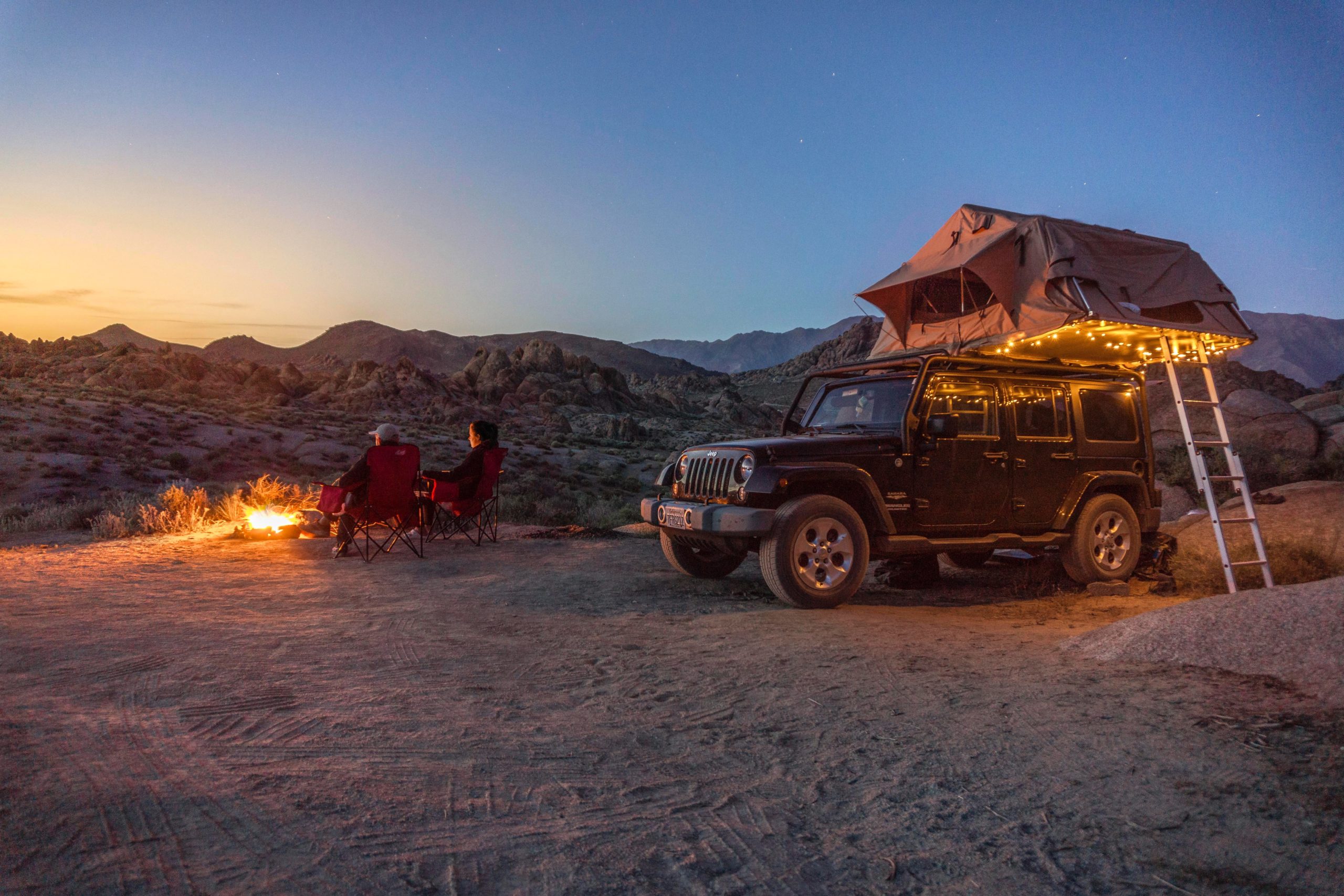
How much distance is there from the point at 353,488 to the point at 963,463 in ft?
20.3

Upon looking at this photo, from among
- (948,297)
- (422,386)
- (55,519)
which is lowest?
(948,297)

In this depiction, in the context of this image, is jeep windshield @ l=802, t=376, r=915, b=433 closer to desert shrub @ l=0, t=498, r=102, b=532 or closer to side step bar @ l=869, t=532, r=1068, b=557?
side step bar @ l=869, t=532, r=1068, b=557

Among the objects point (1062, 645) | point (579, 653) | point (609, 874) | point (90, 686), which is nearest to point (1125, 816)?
point (609, 874)

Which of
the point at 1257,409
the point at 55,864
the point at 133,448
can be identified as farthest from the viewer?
the point at 133,448

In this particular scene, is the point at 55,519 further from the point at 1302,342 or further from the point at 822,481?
the point at 1302,342

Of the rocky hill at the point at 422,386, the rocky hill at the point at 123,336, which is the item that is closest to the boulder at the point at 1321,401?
the rocky hill at the point at 422,386

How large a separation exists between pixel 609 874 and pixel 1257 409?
2012cm

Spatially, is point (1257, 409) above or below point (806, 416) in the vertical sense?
below

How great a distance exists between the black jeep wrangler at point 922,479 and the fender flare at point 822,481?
1 cm

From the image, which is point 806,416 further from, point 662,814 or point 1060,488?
point 662,814

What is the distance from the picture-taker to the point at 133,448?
99.7 ft

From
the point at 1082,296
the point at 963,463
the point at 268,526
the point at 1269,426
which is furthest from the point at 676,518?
the point at 1269,426

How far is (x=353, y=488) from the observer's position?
29.8ft

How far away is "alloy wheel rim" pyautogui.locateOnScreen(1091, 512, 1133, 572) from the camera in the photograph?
8.41m
